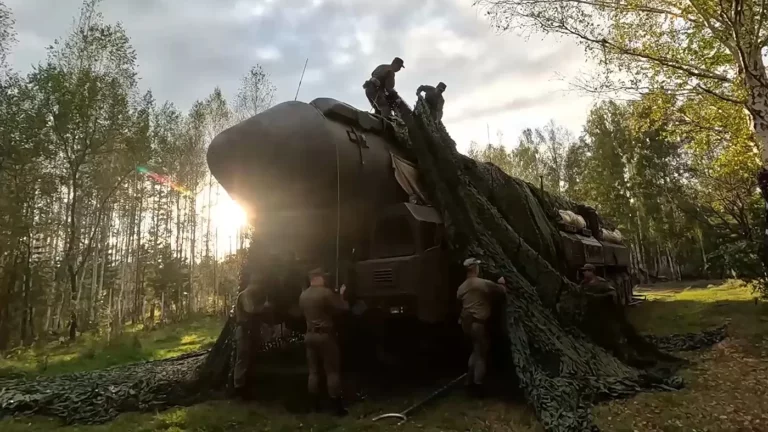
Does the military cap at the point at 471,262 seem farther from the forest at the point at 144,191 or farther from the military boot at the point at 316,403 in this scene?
the forest at the point at 144,191

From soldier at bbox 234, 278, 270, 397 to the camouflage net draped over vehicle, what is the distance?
258cm

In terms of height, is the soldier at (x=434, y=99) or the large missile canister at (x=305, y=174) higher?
the soldier at (x=434, y=99)

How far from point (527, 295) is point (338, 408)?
278 centimetres

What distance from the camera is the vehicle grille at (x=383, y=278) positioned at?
6.00 m

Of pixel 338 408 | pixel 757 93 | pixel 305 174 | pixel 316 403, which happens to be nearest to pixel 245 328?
pixel 316 403

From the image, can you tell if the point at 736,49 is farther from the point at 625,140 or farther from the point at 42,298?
the point at 625,140

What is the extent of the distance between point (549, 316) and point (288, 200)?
369 centimetres

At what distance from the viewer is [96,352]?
489 inches

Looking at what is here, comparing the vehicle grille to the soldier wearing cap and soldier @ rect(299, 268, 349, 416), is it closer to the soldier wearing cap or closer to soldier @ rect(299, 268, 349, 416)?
soldier @ rect(299, 268, 349, 416)

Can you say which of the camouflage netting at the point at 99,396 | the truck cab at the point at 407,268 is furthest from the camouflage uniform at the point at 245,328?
the truck cab at the point at 407,268

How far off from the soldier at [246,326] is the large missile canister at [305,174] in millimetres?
651

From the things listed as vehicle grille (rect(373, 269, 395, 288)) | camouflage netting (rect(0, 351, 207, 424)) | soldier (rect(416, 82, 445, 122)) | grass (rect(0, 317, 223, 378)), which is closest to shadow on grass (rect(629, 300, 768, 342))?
soldier (rect(416, 82, 445, 122))

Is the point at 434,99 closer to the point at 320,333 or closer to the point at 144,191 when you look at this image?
the point at 320,333

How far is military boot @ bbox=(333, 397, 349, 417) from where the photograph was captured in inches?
220
